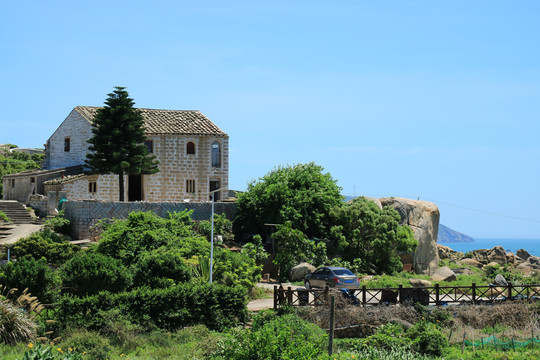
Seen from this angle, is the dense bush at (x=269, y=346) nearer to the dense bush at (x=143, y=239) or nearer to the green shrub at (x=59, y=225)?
the dense bush at (x=143, y=239)

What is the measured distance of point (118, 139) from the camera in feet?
149

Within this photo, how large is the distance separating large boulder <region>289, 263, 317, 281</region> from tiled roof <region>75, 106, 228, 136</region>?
17208 millimetres

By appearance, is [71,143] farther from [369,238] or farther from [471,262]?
[471,262]

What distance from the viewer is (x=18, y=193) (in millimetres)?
49531

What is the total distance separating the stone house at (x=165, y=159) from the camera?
5079 cm

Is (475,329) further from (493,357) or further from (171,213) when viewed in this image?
(171,213)

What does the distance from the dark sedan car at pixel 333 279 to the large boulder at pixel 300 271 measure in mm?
4377

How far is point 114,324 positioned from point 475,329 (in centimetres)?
1481

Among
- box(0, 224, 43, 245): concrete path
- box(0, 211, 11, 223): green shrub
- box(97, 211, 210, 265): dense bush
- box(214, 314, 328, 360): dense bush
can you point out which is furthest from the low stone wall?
box(214, 314, 328, 360): dense bush

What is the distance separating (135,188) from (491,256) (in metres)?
33.3

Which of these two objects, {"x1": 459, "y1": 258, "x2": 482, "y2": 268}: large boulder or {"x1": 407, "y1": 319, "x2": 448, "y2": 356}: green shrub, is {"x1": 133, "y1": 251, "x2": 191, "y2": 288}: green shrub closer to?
{"x1": 407, "y1": 319, "x2": 448, "y2": 356}: green shrub

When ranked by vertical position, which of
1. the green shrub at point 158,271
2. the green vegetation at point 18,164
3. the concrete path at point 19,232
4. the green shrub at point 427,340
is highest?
the green vegetation at point 18,164

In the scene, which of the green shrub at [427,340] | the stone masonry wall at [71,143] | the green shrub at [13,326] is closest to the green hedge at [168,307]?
the green shrub at [13,326]

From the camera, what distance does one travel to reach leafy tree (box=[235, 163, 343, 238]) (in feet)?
144
